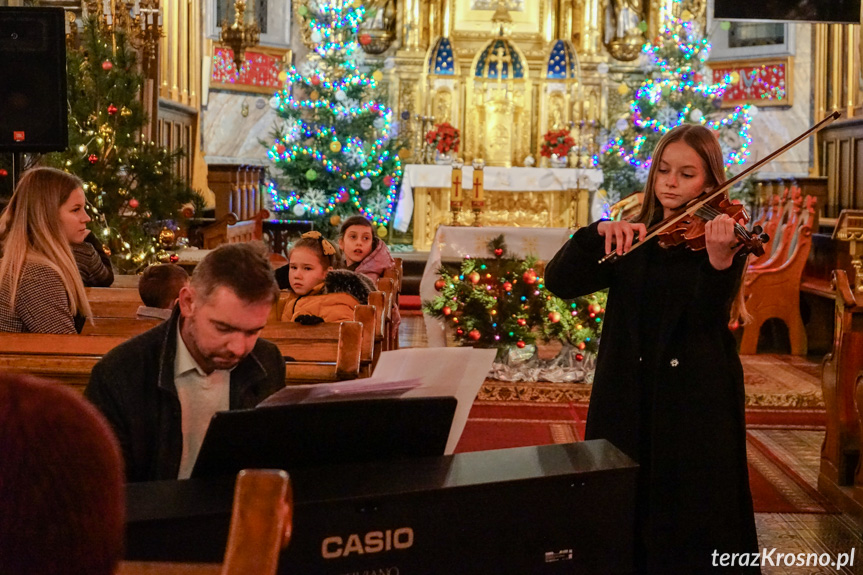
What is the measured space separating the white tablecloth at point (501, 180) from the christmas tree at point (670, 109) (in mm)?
723

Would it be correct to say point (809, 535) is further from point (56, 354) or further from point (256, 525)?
point (256, 525)

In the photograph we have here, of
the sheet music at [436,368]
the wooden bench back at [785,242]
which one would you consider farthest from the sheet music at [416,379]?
the wooden bench back at [785,242]

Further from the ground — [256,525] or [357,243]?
[357,243]

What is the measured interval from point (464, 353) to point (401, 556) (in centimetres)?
42

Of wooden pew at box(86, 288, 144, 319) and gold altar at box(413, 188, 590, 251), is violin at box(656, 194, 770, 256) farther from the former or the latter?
gold altar at box(413, 188, 590, 251)

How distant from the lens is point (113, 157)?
778 centimetres

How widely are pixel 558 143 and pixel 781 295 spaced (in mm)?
5328

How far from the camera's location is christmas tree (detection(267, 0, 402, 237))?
13.3 meters

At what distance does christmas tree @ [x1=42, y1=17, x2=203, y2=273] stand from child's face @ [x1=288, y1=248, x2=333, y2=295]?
11.4ft

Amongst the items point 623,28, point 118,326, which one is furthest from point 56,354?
point 623,28

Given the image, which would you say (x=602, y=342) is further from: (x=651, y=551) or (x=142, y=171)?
(x=142, y=171)

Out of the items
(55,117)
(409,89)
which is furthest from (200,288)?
(409,89)

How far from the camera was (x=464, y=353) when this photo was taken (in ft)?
5.24

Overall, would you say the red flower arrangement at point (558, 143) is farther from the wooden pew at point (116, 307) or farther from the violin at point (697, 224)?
the violin at point (697, 224)
